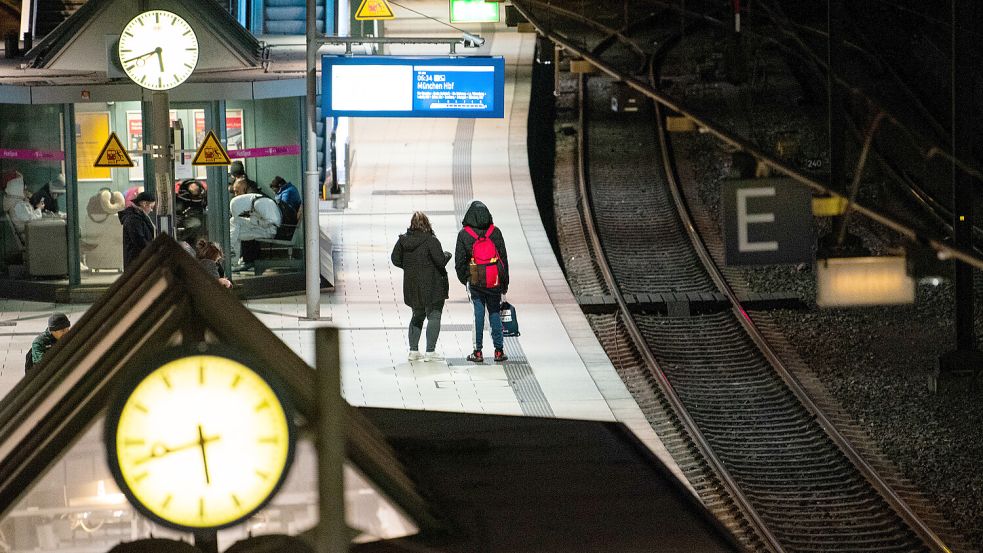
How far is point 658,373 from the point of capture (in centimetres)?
1681

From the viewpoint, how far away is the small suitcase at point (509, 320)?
1705 cm

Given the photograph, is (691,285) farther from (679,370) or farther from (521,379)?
(521,379)

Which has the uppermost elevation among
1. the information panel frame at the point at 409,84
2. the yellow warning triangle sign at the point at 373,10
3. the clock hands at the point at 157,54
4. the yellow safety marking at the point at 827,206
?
the yellow warning triangle sign at the point at 373,10

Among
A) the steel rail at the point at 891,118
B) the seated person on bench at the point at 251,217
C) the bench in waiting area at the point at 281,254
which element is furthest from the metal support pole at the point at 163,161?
the bench in waiting area at the point at 281,254

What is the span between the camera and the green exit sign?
107 ft

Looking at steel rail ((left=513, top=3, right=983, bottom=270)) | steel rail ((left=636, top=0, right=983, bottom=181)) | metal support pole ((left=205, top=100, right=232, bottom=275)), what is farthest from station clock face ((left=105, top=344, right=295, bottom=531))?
metal support pole ((left=205, top=100, right=232, bottom=275))

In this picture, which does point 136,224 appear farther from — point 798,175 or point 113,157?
point 798,175

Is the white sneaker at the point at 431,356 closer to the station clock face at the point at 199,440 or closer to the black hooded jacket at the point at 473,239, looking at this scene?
the black hooded jacket at the point at 473,239

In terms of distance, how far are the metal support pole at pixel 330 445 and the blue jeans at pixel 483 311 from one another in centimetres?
1337

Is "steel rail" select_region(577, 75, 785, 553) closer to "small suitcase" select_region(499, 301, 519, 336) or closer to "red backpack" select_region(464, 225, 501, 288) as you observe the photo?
"small suitcase" select_region(499, 301, 519, 336)

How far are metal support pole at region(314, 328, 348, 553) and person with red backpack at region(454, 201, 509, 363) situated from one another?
12.7 metres

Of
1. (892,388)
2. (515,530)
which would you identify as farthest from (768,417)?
(515,530)

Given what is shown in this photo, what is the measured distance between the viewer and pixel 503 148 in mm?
30641

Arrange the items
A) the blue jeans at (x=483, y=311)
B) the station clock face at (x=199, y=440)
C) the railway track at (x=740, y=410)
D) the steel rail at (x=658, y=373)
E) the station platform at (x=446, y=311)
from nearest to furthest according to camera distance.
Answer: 1. the station clock face at (x=199, y=440)
2. the steel rail at (x=658, y=373)
3. the railway track at (x=740, y=410)
4. the station platform at (x=446, y=311)
5. the blue jeans at (x=483, y=311)
